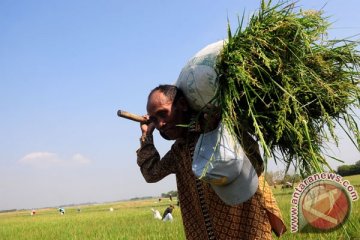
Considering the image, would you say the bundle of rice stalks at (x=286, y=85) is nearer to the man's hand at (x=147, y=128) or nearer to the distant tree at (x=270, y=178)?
the distant tree at (x=270, y=178)

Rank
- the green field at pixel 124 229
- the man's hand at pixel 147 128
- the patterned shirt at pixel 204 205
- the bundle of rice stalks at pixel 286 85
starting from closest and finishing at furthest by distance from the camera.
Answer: the bundle of rice stalks at pixel 286 85 → the patterned shirt at pixel 204 205 → the man's hand at pixel 147 128 → the green field at pixel 124 229

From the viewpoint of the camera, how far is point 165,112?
2123 millimetres

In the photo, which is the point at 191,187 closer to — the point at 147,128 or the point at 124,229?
the point at 147,128

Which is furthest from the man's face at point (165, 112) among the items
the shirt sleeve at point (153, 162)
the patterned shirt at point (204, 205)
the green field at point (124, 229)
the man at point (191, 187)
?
the green field at point (124, 229)

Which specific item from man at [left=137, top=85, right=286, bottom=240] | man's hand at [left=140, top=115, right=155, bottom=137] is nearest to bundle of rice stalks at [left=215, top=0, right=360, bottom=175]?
man at [left=137, top=85, right=286, bottom=240]

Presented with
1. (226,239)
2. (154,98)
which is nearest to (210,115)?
(154,98)

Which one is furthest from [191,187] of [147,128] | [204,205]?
[147,128]

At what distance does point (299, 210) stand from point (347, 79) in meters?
0.64

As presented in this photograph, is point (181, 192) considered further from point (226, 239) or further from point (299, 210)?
point (299, 210)

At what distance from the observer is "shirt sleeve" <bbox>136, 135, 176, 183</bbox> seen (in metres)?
2.53

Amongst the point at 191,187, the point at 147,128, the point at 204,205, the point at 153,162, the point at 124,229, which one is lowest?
the point at 124,229

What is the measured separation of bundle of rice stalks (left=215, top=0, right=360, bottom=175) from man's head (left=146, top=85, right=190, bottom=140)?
0.29 meters

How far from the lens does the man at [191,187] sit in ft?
6.99

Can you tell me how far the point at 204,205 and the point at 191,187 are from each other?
5.0 inches
